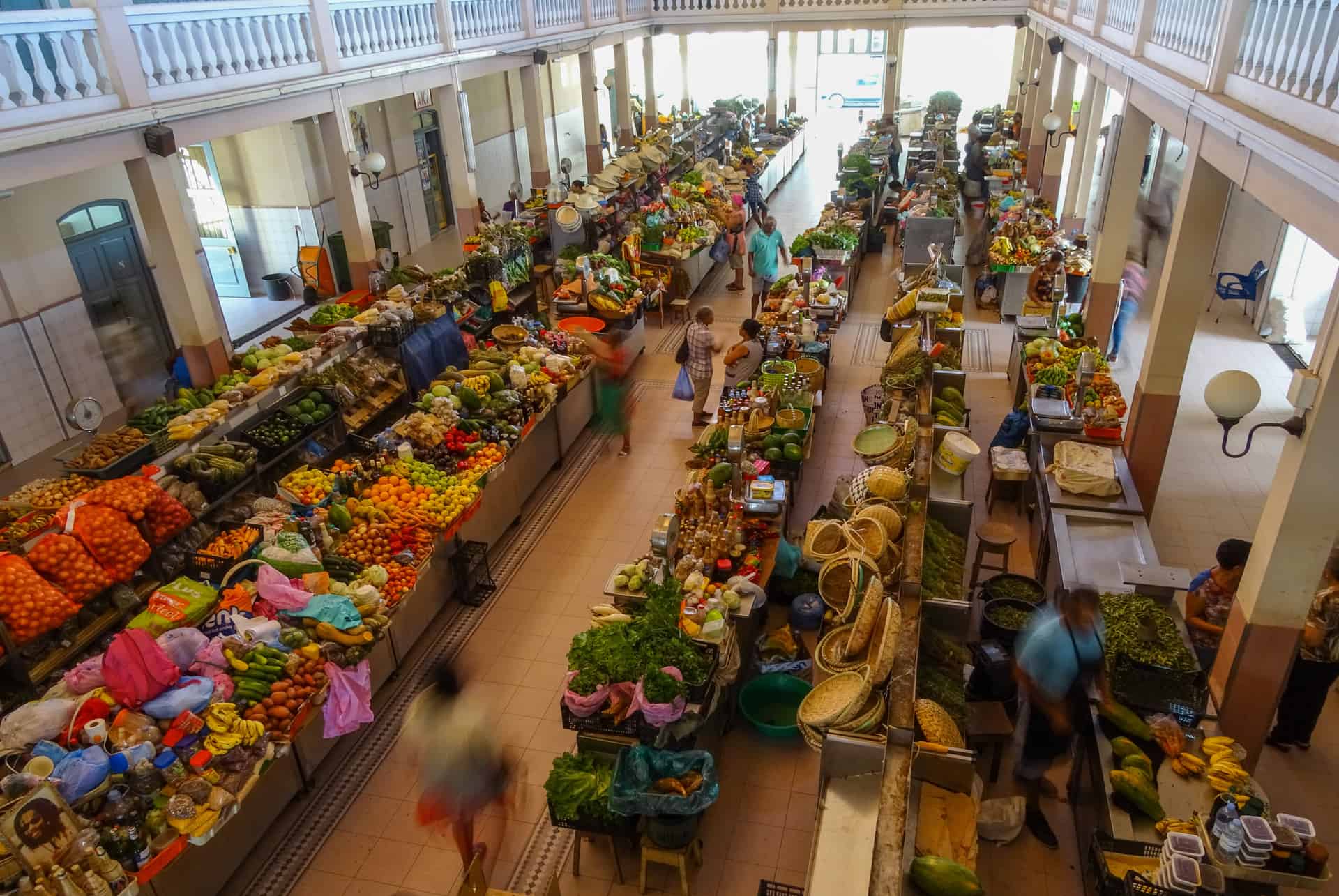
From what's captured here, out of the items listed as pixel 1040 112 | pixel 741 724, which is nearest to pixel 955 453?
pixel 741 724

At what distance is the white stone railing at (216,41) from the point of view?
27.9 ft

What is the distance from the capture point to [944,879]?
178 inches

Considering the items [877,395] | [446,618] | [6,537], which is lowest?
[446,618]

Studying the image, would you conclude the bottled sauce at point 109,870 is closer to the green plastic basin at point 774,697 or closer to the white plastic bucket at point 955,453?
the green plastic basin at point 774,697

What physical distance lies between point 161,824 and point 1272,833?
6.27m

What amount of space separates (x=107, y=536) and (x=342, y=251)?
1072 centimetres

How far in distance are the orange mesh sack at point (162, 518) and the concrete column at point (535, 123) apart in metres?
11.9

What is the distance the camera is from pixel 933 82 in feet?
141

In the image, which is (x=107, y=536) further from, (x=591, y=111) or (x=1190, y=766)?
(x=591, y=111)

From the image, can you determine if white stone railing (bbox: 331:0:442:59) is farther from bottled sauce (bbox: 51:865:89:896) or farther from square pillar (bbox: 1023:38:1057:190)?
square pillar (bbox: 1023:38:1057:190)

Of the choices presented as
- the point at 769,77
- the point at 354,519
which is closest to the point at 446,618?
the point at 354,519

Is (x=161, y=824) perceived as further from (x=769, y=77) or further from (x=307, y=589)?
(x=769, y=77)

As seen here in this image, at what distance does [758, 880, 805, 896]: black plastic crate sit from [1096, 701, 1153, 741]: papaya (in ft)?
7.92

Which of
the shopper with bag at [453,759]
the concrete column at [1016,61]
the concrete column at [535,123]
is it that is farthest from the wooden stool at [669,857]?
the concrete column at [1016,61]
